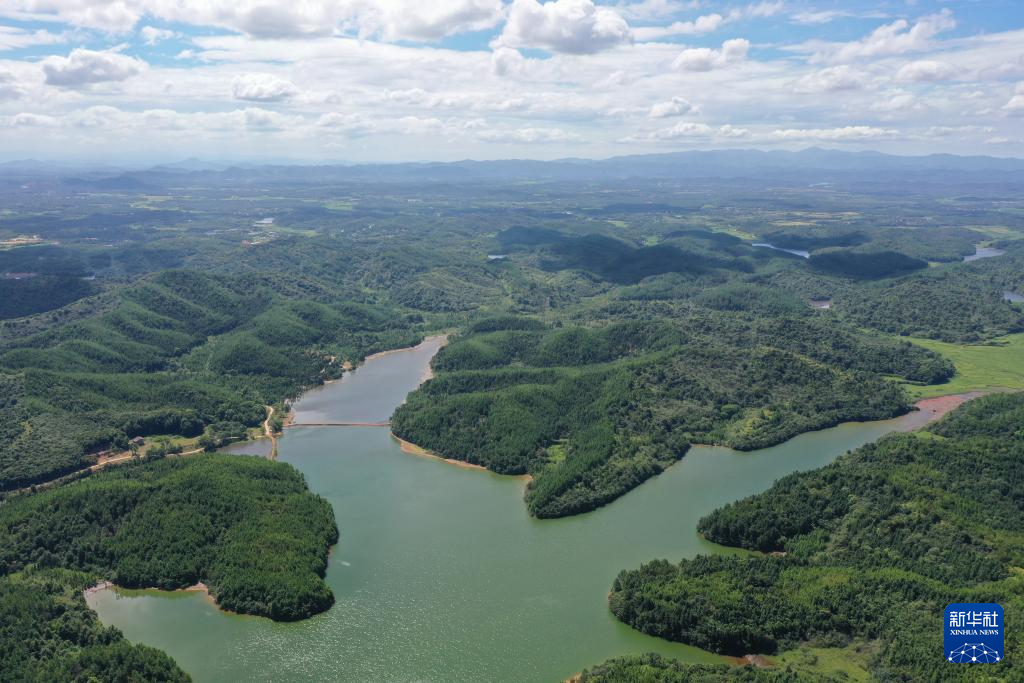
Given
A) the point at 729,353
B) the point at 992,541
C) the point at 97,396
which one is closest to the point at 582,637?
the point at 992,541

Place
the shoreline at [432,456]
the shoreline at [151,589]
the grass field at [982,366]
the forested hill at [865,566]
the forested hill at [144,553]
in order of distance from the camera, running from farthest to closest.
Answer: the grass field at [982,366]
the shoreline at [432,456]
the shoreline at [151,589]
the forested hill at [865,566]
the forested hill at [144,553]

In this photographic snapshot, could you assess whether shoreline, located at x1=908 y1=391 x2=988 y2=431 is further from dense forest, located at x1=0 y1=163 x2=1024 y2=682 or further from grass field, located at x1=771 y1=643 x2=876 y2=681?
grass field, located at x1=771 y1=643 x2=876 y2=681

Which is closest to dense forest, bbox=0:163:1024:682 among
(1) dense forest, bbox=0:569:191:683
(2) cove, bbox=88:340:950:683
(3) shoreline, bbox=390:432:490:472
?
(1) dense forest, bbox=0:569:191:683

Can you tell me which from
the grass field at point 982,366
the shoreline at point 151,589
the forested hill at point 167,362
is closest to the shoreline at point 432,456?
the forested hill at point 167,362

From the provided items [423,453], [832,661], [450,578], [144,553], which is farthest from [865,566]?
[144,553]

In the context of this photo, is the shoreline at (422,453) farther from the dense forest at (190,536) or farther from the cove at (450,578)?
the dense forest at (190,536)

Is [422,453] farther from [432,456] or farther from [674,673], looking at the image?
[674,673]

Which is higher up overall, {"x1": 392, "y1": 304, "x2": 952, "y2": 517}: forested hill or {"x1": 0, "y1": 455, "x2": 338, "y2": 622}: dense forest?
{"x1": 392, "y1": 304, "x2": 952, "y2": 517}: forested hill
